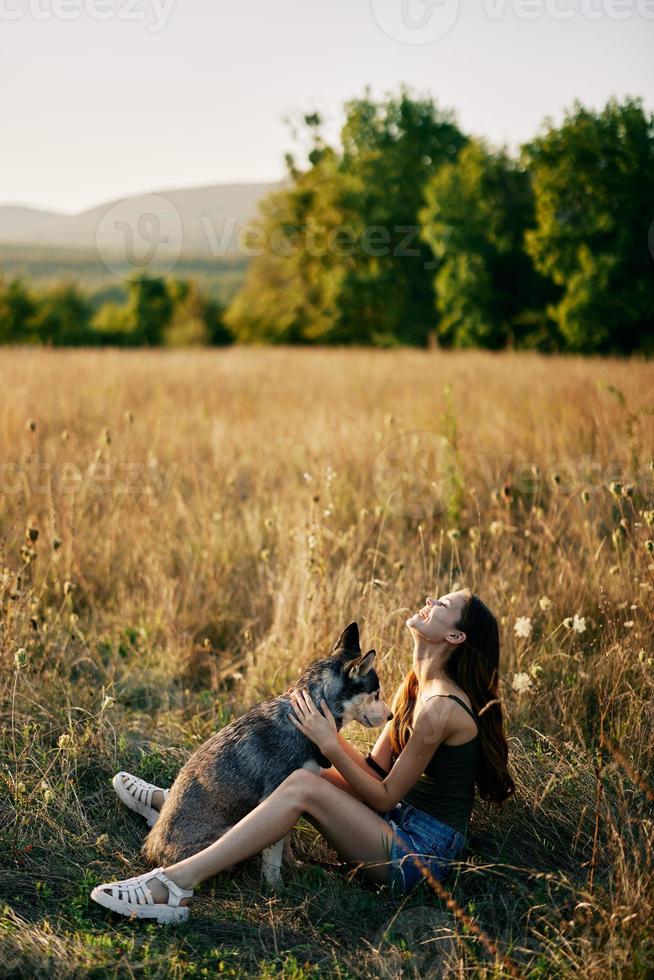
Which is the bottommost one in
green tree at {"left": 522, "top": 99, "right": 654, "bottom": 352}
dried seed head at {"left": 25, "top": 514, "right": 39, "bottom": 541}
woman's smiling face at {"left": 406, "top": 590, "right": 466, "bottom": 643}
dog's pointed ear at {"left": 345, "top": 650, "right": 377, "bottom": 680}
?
dog's pointed ear at {"left": 345, "top": 650, "right": 377, "bottom": 680}

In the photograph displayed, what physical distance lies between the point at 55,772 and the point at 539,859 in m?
2.14

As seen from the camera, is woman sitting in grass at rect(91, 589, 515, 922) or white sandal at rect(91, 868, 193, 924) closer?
white sandal at rect(91, 868, 193, 924)

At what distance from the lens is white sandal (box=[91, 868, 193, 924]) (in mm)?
2736

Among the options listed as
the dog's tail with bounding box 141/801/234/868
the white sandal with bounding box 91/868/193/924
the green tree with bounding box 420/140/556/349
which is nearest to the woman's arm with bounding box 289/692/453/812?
the dog's tail with bounding box 141/801/234/868

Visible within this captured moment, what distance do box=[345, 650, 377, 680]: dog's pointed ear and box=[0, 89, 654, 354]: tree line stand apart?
2342 cm

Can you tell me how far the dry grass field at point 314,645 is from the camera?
2691mm

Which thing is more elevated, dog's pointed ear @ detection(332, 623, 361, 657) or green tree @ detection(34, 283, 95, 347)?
green tree @ detection(34, 283, 95, 347)

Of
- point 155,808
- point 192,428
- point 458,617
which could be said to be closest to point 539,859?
point 458,617

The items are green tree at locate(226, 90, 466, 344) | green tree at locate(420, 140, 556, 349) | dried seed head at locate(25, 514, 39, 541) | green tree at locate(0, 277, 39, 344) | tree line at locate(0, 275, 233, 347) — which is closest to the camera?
dried seed head at locate(25, 514, 39, 541)

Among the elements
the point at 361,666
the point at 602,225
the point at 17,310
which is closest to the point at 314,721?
the point at 361,666

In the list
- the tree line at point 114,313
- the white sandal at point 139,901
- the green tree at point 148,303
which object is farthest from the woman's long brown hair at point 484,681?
the green tree at point 148,303

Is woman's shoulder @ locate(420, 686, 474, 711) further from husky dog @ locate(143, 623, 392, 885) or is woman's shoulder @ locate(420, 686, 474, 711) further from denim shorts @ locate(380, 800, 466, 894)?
denim shorts @ locate(380, 800, 466, 894)

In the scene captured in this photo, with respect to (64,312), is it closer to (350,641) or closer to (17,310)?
(17,310)

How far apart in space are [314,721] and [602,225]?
2573 centimetres
